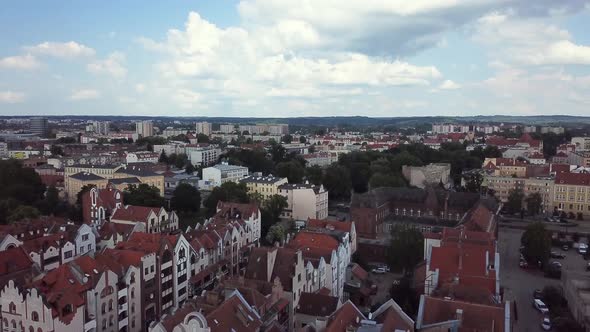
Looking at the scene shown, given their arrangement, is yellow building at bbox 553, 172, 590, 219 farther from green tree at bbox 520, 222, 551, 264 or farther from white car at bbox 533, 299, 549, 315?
white car at bbox 533, 299, 549, 315

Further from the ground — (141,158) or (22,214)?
(141,158)

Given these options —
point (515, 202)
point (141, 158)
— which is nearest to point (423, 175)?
point (515, 202)

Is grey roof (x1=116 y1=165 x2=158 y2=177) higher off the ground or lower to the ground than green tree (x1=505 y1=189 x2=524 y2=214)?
higher

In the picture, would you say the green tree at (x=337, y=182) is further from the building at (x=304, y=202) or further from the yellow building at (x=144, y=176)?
the yellow building at (x=144, y=176)

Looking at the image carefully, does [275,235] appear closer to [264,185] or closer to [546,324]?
[264,185]

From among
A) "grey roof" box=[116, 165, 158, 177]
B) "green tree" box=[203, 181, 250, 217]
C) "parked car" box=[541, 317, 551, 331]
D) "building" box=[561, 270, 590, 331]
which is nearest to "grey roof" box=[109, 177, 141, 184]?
"grey roof" box=[116, 165, 158, 177]

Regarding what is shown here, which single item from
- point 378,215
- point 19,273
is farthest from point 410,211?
point 19,273
